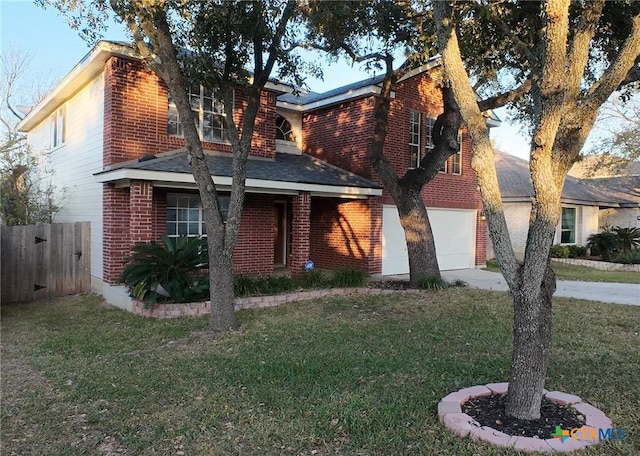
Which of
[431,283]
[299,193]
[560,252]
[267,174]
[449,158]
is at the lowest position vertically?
[431,283]

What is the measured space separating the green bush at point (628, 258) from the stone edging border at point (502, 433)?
56.6ft

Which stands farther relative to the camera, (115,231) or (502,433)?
(115,231)

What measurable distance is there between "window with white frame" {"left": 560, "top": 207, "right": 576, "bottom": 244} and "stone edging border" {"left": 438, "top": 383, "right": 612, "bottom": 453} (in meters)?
20.5

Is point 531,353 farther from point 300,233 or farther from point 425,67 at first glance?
point 425,67

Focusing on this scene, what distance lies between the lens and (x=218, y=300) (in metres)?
7.18

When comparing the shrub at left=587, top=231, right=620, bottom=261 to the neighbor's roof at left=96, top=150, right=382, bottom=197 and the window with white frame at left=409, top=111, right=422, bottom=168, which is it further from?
the neighbor's roof at left=96, top=150, right=382, bottom=197

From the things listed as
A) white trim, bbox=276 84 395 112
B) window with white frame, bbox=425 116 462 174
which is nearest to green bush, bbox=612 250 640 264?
window with white frame, bbox=425 116 462 174

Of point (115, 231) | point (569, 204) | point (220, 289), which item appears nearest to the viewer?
point (220, 289)

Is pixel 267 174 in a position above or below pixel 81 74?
below

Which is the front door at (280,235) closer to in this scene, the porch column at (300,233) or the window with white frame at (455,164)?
the porch column at (300,233)

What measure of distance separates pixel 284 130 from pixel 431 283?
7.56 meters

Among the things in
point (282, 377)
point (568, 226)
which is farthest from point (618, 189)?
point (282, 377)

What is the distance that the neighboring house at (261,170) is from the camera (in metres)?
10.3

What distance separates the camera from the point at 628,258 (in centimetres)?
1828
